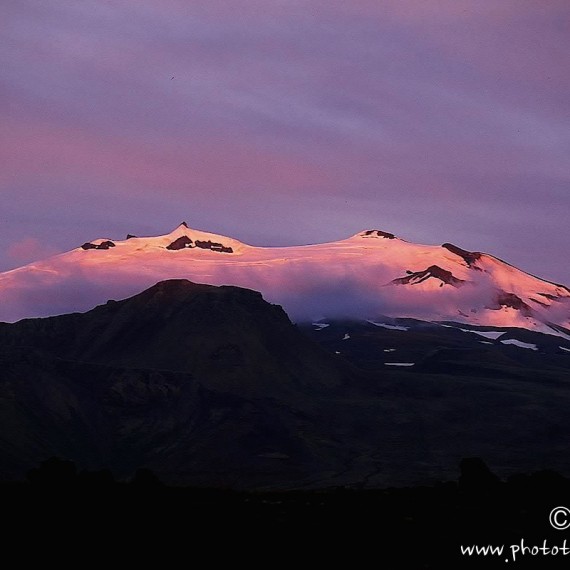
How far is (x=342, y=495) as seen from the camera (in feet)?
270

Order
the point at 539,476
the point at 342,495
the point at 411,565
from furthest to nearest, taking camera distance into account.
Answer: the point at 539,476 < the point at 342,495 < the point at 411,565

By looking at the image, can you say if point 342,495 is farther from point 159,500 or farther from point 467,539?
point 467,539

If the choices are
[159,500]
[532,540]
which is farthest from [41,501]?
[532,540]

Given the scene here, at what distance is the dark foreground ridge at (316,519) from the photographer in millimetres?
58750

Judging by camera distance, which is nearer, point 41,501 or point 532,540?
point 532,540

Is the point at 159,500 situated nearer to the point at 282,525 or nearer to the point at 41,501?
the point at 41,501

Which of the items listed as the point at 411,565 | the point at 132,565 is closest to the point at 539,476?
the point at 411,565

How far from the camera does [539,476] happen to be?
300 ft

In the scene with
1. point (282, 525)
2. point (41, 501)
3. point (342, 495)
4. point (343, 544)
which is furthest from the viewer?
point (342, 495)

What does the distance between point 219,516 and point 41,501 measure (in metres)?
11.6

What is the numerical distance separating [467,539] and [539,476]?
3246 centimetres

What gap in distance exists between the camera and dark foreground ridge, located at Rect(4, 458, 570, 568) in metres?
58.8

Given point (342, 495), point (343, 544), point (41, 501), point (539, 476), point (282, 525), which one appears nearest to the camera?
point (343, 544)

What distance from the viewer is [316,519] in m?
67.5
